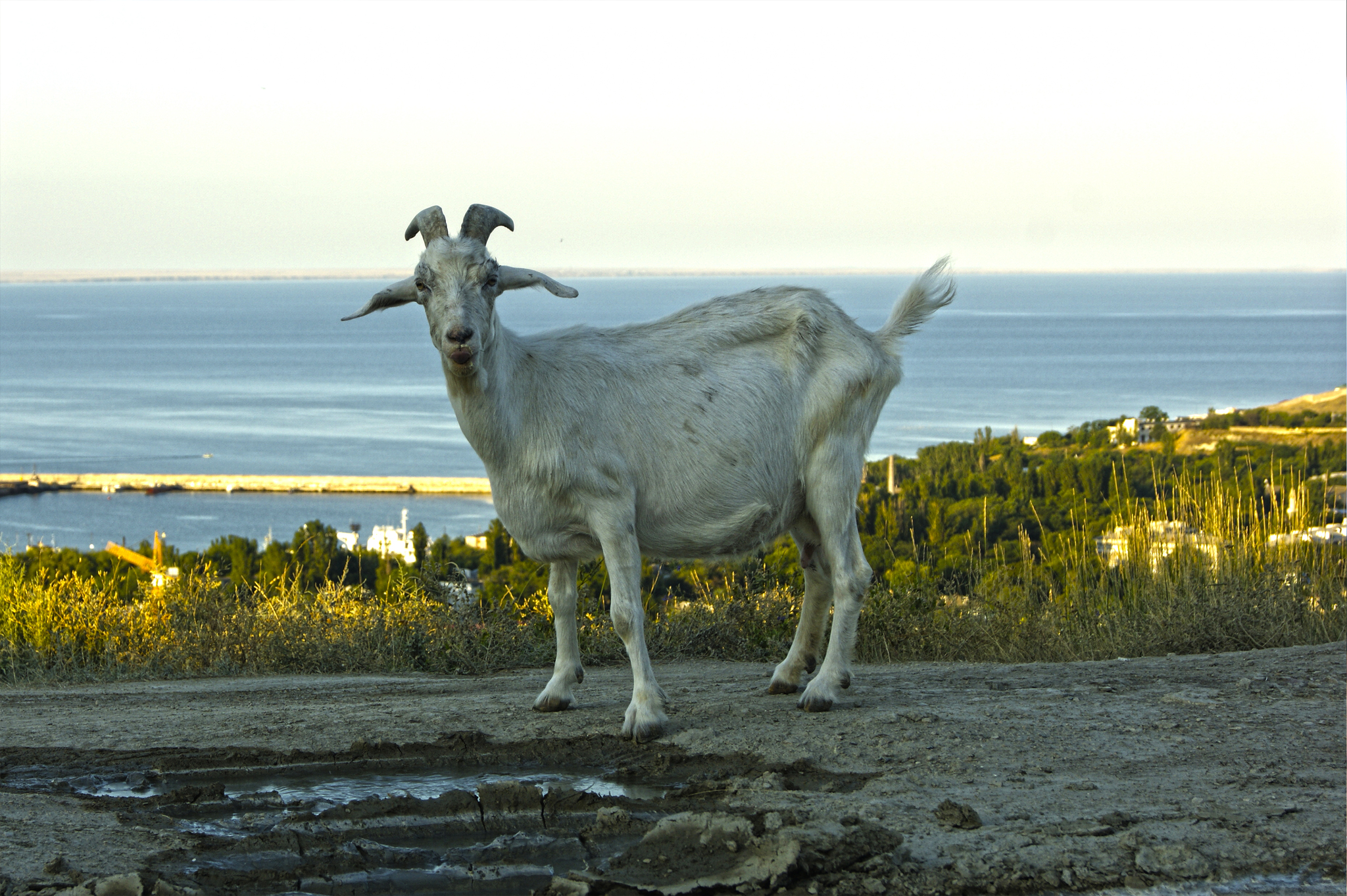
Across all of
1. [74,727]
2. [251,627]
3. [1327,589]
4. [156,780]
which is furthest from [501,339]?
[1327,589]

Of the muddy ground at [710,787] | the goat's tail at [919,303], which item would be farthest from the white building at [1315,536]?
the goat's tail at [919,303]

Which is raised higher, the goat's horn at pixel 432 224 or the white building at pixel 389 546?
the goat's horn at pixel 432 224

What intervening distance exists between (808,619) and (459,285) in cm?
343

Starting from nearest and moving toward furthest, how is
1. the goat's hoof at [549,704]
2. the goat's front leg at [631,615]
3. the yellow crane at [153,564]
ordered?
the goat's front leg at [631,615] < the goat's hoof at [549,704] < the yellow crane at [153,564]

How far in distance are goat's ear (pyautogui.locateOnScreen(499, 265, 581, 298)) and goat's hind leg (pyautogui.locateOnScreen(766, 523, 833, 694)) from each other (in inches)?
94.9

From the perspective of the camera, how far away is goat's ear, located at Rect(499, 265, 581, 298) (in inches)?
280

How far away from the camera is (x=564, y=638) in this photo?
8070mm

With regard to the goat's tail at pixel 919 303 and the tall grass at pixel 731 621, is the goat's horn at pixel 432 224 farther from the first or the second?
the tall grass at pixel 731 621

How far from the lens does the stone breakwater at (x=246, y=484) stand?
67.6m

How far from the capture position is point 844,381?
314 inches

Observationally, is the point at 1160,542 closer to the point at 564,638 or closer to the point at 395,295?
the point at 564,638

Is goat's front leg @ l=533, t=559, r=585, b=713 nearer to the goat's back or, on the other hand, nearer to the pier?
the goat's back

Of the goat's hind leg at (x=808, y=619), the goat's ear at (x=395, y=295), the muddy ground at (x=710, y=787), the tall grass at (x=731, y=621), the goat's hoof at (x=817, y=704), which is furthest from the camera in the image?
the tall grass at (x=731, y=621)

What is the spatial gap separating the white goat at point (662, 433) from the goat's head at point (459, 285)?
12 millimetres
